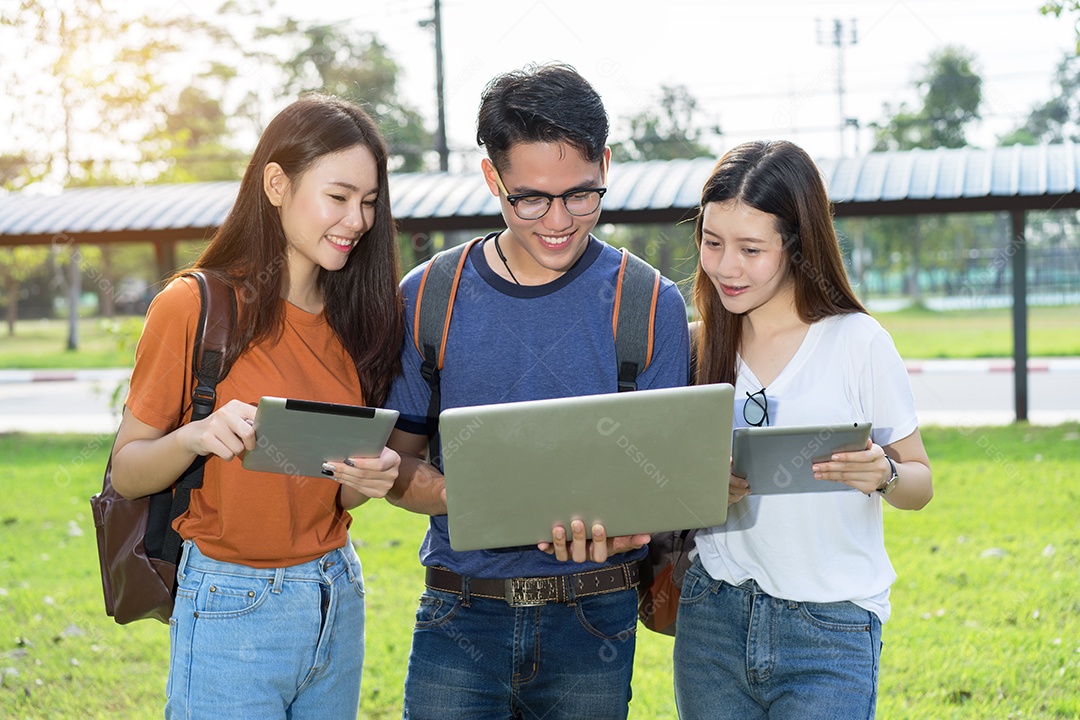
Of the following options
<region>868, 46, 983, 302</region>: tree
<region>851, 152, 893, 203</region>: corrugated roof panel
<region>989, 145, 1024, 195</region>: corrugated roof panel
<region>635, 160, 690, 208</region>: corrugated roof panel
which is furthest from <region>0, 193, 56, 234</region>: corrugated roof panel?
<region>868, 46, 983, 302</region>: tree

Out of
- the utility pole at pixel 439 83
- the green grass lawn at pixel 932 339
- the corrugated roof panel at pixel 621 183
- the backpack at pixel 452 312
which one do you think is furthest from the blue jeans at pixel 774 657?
the utility pole at pixel 439 83

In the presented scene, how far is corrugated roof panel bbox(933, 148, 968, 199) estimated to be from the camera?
32.2ft

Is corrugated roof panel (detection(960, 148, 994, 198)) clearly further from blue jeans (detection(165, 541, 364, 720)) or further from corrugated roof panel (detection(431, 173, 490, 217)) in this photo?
blue jeans (detection(165, 541, 364, 720))

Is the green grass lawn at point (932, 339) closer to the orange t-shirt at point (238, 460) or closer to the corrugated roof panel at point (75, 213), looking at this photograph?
the corrugated roof panel at point (75, 213)

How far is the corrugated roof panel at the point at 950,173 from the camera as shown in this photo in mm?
9807

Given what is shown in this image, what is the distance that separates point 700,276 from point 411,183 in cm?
965

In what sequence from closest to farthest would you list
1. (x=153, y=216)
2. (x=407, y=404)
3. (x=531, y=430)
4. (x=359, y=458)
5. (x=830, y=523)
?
(x=531, y=430) < (x=359, y=458) < (x=830, y=523) < (x=407, y=404) < (x=153, y=216)

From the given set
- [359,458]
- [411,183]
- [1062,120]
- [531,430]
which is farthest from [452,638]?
[1062,120]

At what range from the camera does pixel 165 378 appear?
226 cm

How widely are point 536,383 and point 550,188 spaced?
0.47 meters

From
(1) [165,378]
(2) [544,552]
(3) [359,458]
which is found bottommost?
(2) [544,552]

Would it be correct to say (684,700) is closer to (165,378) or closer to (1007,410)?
(165,378)

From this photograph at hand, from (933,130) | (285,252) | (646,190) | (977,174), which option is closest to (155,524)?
(285,252)

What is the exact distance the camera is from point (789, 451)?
2129mm
